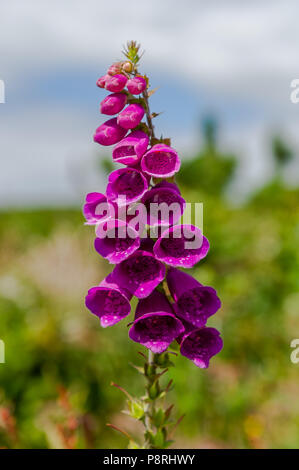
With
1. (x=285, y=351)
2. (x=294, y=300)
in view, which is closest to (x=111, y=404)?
(x=285, y=351)

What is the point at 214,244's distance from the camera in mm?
5227

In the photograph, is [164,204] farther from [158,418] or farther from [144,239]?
[158,418]

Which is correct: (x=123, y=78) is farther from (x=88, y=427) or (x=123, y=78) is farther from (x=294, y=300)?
(x=294, y=300)

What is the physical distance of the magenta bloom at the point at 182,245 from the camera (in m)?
1.23

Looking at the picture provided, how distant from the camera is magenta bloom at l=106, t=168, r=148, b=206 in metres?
1.27

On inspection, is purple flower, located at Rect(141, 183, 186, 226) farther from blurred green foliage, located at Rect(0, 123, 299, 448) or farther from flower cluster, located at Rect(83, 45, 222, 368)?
blurred green foliage, located at Rect(0, 123, 299, 448)

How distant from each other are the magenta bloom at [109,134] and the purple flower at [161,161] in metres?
0.13

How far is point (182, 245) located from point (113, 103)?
1.52ft

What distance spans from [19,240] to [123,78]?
1043cm

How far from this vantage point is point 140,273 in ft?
4.19

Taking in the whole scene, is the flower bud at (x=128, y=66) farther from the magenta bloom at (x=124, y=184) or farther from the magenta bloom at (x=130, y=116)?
the magenta bloom at (x=124, y=184)

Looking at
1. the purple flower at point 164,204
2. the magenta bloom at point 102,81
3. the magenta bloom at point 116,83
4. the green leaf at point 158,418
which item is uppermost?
the magenta bloom at point 102,81

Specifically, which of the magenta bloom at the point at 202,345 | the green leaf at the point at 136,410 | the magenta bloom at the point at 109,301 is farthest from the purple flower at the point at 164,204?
the green leaf at the point at 136,410

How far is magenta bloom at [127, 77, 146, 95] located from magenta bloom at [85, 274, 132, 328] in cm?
54
